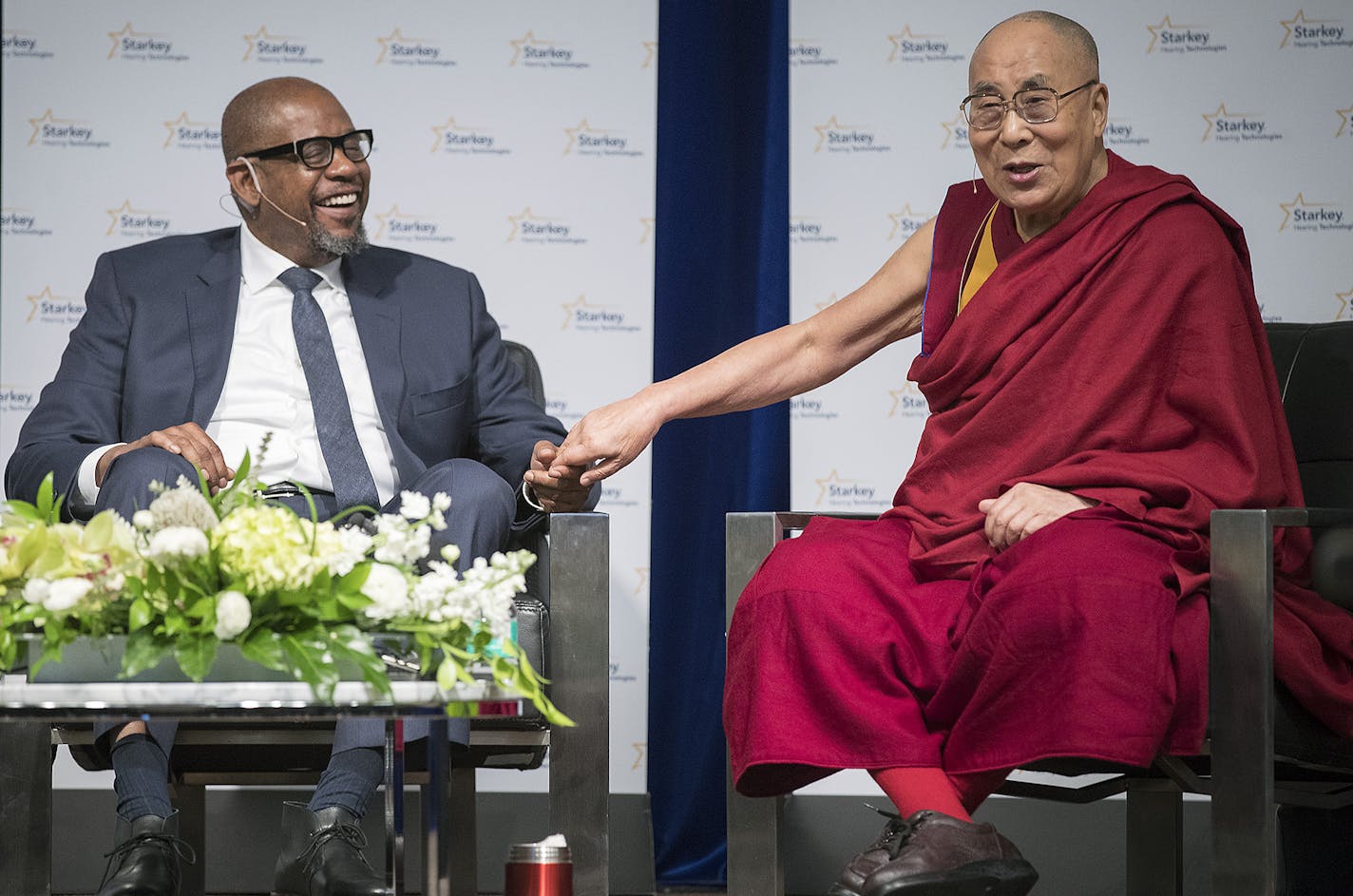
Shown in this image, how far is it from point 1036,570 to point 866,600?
0.79ft

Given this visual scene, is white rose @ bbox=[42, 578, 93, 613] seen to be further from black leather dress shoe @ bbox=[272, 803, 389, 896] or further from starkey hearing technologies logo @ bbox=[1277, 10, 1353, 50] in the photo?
starkey hearing technologies logo @ bbox=[1277, 10, 1353, 50]

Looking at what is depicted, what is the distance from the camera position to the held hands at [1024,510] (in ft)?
6.27

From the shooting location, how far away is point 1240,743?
1.73 meters

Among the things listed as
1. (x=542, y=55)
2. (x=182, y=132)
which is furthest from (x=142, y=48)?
(x=542, y=55)

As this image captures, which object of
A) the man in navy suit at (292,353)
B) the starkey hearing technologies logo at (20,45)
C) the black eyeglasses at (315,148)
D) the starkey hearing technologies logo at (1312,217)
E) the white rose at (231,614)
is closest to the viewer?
the white rose at (231,614)

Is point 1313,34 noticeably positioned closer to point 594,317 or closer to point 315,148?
point 594,317

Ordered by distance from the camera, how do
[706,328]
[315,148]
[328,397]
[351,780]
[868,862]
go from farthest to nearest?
[706,328] → [315,148] → [328,397] → [351,780] → [868,862]

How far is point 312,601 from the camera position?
1451 mm

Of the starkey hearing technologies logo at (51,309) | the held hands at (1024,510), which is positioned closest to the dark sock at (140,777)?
the held hands at (1024,510)

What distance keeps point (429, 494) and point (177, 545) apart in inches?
33.8

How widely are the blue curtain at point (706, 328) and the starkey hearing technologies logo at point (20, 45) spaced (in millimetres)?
1438

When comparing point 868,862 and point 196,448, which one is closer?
point 868,862

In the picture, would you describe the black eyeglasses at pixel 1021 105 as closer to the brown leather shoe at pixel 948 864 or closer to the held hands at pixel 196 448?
the brown leather shoe at pixel 948 864

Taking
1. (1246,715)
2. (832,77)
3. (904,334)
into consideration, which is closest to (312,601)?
(1246,715)
